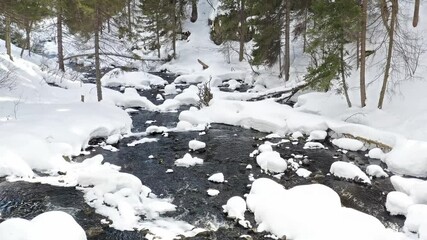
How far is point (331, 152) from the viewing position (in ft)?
45.7

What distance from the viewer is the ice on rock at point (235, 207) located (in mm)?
9250

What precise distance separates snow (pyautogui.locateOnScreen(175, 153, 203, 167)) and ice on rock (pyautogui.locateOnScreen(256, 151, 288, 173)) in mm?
1984

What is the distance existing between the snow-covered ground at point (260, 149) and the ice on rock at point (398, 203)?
23 mm

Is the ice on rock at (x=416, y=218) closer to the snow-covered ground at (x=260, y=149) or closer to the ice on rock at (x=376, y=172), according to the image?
the snow-covered ground at (x=260, y=149)

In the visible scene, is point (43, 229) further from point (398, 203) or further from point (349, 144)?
point (349, 144)

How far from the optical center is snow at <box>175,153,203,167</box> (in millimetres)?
12734

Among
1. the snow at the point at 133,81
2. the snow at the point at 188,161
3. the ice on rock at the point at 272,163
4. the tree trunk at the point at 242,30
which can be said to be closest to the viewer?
the ice on rock at the point at 272,163

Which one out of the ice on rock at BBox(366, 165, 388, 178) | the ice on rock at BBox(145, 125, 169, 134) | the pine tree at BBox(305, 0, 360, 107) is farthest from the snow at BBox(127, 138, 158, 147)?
the ice on rock at BBox(366, 165, 388, 178)

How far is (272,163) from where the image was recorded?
474 inches

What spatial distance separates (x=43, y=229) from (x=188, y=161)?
6203 mm

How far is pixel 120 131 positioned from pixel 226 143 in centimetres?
427

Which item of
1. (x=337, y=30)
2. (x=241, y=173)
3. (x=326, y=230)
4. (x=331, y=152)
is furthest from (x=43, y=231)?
(x=337, y=30)

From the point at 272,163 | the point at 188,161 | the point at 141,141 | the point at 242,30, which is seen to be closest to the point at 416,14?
the point at 272,163

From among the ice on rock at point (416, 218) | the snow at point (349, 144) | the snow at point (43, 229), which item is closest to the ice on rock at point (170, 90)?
the snow at point (349, 144)
